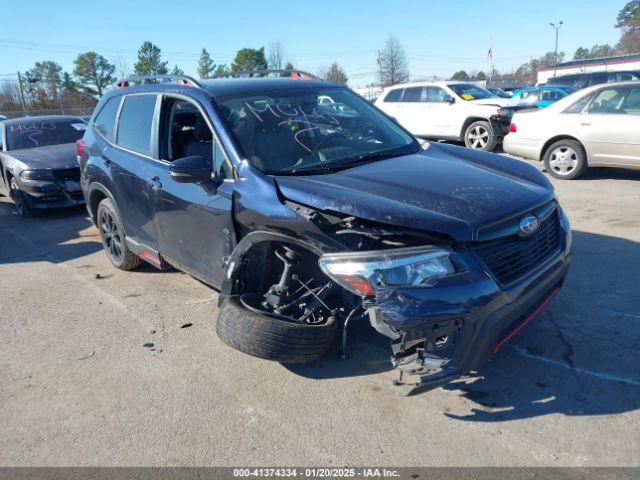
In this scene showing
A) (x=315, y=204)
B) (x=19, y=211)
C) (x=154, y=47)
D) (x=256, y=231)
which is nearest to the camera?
(x=315, y=204)

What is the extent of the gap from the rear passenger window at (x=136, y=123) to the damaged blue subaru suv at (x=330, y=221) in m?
0.02

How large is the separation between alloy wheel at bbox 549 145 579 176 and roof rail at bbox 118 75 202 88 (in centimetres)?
682

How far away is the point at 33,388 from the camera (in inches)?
140

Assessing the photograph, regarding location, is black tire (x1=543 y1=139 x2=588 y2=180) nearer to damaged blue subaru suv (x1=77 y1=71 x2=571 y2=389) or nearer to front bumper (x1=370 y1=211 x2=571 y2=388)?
damaged blue subaru suv (x1=77 y1=71 x2=571 y2=389)

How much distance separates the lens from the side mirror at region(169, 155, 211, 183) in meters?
3.50

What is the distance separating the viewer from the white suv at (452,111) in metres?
12.2

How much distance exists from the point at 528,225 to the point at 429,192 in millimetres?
589

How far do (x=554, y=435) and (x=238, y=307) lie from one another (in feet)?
6.36

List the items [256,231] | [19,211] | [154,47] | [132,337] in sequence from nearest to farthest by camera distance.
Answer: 1. [256,231]
2. [132,337]
3. [19,211]
4. [154,47]

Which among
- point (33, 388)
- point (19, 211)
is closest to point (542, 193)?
point (33, 388)

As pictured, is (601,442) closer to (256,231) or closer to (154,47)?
(256,231)

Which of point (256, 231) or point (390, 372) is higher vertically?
point (256, 231)

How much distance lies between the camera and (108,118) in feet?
17.8

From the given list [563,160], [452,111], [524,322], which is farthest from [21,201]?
[452,111]
